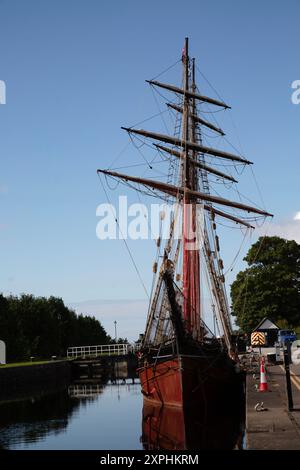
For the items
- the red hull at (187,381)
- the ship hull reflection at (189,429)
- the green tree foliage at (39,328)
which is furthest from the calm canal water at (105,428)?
the green tree foliage at (39,328)

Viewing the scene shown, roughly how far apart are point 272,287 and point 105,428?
143ft

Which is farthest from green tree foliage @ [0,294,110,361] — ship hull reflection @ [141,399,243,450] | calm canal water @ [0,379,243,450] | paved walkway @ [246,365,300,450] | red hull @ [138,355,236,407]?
paved walkway @ [246,365,300,450]

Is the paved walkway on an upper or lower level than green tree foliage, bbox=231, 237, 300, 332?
lower

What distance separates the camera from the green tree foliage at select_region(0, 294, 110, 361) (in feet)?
239

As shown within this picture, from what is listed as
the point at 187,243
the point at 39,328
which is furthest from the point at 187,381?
the point at 39,328

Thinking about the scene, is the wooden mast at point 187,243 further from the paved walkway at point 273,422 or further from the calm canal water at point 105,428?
the paved walkway at point 273,422

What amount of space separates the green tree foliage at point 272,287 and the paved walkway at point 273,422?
41.6 metres

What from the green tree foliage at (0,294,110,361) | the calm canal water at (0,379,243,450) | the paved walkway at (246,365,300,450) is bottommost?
the calm canal water at (0,379,243,450)

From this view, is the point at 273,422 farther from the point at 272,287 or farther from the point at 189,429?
the point at 272,287

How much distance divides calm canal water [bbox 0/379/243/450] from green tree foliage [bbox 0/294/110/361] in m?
34.9

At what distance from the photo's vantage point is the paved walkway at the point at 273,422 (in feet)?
45.9

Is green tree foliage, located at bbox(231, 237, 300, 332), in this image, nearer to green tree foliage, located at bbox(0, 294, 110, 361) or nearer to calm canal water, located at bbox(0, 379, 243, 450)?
green tree foliage, located at bbox(0, 294, 110, 361)
